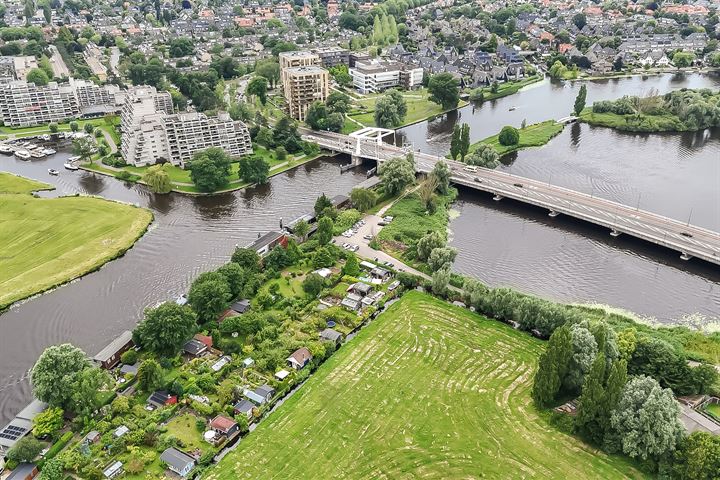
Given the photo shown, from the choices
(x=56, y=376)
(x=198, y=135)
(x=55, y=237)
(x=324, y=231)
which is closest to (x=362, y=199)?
(x=324, y=231)

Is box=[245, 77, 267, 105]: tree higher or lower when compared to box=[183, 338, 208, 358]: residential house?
higher

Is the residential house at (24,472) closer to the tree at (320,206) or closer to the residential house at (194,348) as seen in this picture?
the residential house at (194,348)

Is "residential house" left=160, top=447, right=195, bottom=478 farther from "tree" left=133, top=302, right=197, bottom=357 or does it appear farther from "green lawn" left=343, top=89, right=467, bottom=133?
"green lawn" left=343, top=89, right=467, bottom=133

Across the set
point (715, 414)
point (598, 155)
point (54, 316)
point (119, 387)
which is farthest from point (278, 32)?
point (715, 414)

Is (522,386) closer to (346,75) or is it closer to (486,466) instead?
(486,466)

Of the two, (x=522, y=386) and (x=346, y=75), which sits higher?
(x=346, y=75)

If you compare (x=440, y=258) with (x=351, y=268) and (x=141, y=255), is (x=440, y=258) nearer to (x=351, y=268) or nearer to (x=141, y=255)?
(x=351, y=268)

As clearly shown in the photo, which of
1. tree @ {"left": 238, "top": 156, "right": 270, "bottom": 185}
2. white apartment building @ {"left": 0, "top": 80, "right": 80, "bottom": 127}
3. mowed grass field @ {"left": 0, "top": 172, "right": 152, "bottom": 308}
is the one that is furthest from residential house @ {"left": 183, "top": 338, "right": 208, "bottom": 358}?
white apartment building @ {"left": 0, "top": 80, "right": 80, "bottom": 127}
